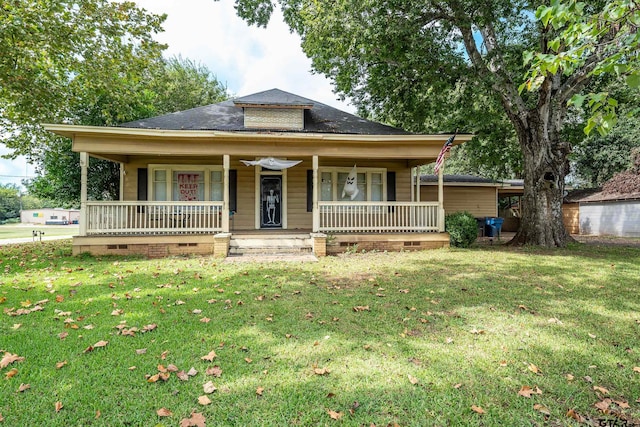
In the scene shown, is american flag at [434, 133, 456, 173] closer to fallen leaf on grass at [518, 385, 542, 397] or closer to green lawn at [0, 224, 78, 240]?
fallen leaf on grass at [518, 385, 542, 397]

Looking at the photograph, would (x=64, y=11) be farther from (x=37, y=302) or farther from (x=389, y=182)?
(x=389, y=182)

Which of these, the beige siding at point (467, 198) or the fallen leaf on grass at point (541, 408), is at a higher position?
the beige siding at point (467, 198)

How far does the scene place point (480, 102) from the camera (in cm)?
1249

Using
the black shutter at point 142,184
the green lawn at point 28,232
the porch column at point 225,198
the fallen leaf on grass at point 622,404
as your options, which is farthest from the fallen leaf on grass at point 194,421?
the green lawn at point 28,232

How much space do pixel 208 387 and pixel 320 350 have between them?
1061 mm

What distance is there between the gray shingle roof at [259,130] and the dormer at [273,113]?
0.03m

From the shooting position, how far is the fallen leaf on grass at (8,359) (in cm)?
278

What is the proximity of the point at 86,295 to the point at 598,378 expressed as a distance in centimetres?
605

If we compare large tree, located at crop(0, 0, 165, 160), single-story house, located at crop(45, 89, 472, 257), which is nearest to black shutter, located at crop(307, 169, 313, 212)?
single-story house, located at crop(45, 89, 472, 257)

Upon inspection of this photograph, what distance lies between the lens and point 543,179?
1061cm

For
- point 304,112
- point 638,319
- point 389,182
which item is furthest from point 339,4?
point 638,319

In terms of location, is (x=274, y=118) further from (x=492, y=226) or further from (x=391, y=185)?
(x=492, y=226)

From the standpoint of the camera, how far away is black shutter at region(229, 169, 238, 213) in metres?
11.1

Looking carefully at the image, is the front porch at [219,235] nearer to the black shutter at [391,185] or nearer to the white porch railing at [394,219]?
the white porch railing at [394,219]
